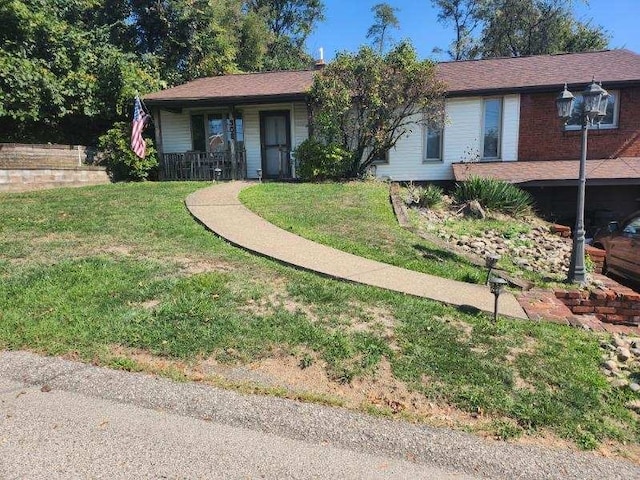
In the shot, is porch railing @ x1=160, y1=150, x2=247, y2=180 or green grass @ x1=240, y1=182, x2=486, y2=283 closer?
green grass @ x1=240, y1=182, x2=486, y2=283

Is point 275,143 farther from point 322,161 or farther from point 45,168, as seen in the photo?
point 45,168

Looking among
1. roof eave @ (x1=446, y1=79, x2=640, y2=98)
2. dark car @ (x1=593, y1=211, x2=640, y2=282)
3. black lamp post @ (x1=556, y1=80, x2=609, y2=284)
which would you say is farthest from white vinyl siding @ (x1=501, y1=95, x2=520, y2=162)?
black lamp post @ (x1=556, y1=80, x2=609, y2=284)

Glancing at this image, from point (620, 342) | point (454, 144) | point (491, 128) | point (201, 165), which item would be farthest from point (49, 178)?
point (620, 342)

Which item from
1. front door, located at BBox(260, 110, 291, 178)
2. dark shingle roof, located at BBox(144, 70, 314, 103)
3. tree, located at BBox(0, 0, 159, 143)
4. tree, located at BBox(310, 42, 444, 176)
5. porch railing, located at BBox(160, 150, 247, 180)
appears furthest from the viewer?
front door, located at BBox(260, 110, 291, 178)

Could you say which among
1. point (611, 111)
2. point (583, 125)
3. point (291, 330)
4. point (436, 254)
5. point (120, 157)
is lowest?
point (291, 330)

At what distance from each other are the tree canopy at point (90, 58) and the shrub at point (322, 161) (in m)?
7.05

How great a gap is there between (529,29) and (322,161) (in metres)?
24.6

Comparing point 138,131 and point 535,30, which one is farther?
point 535,30

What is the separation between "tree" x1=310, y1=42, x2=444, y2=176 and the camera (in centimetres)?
1328

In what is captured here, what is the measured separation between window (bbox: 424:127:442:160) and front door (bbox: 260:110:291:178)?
470 cm

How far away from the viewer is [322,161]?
46.4 ft

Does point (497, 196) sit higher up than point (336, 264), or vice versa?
point (497, 196)

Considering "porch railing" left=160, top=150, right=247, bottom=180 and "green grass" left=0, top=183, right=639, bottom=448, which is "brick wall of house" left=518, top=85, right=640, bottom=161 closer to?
"porch railing" left=160, top=150, right=247, bottom=180

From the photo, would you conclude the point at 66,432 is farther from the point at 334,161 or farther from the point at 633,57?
the point at 633,57
